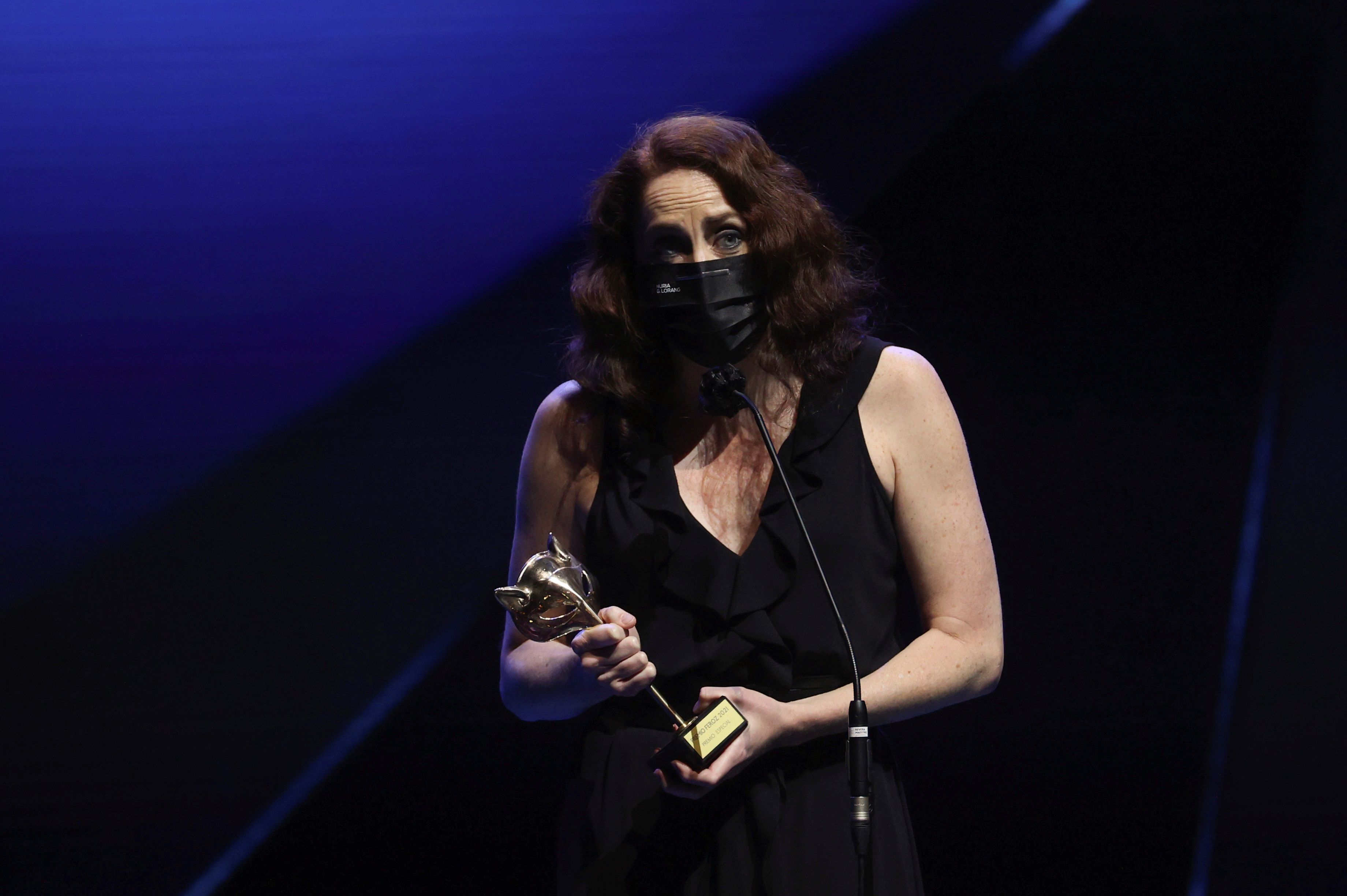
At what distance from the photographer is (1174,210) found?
7.09 feet

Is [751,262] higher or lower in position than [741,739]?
higher

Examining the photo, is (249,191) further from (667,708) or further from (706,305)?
(667,708)

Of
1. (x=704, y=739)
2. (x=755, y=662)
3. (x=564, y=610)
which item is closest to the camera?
(x=704, y=739)

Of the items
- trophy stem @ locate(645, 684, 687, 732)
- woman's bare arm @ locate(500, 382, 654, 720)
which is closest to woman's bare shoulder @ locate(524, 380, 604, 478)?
woman's bare arm @ locate(500, 382, 654, 720)

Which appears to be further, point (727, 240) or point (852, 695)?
point (727, 240)

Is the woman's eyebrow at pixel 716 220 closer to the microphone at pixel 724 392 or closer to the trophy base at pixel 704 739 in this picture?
the microphone at pixel 724 392

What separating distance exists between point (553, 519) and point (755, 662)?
386 mm

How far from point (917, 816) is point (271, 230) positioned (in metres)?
1.90

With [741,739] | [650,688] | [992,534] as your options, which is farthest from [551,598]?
[992,534]

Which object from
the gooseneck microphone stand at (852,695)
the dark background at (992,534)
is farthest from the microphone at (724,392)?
the dark background at (992,534)

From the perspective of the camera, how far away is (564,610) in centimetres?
126

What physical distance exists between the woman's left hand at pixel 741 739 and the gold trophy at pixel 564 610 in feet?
0.05

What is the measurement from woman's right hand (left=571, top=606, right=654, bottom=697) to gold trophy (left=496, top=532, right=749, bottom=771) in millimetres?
34

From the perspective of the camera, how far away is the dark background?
2158 mm
